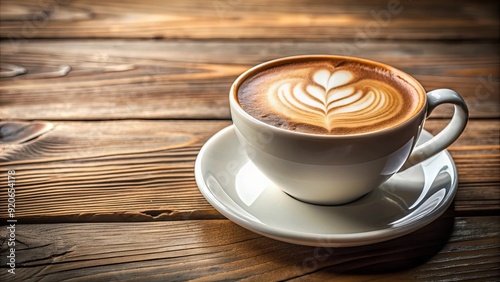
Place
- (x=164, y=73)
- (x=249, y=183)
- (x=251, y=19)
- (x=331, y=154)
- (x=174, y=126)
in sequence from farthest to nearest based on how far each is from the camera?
(x=251, y=19) < (x=164, y=73) < (x=174, y=126) < (x=249, y=183) < (x=331, y=154)

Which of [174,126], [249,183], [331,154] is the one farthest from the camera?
[174,126]

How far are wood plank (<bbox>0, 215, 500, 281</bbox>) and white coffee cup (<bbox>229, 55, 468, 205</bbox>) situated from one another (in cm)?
7

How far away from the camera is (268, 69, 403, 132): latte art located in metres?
0.65

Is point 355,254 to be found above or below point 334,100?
below

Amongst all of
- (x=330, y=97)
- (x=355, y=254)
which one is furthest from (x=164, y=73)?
(x=355, y=254)

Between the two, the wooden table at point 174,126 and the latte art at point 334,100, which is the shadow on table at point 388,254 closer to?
the wooden table at point 174,126

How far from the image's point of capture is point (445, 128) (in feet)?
2.29

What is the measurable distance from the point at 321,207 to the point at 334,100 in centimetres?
13

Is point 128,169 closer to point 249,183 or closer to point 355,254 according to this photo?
point 249,183

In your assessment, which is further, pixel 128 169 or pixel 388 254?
pixel 128 169

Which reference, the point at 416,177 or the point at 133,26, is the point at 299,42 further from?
the point at 416,177

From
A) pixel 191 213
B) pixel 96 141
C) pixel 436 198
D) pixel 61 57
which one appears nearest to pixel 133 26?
pixel 61 57

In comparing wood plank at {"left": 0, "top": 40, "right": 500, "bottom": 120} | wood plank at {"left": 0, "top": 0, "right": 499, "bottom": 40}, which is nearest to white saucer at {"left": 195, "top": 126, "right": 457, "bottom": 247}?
wood plank at {"left": 0, "top": 40, "right": 500, "bottom": 120}

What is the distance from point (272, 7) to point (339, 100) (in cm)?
78
